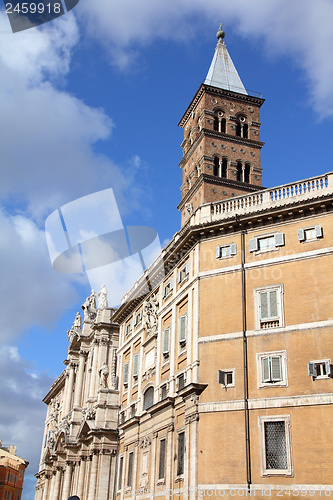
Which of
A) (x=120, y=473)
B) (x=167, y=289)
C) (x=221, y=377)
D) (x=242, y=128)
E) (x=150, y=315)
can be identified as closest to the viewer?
(x=221, y=377)

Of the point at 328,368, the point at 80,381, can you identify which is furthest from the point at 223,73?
the point at 328,368

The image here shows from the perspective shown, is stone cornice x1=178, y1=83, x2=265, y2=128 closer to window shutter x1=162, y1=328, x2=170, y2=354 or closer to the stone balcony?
the stone balcony

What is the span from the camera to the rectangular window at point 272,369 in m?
27.4

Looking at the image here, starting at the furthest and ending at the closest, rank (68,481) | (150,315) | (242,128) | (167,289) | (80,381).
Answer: (80,381), (242,128), (68,481), (150,315), (167,289)

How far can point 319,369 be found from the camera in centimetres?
2647

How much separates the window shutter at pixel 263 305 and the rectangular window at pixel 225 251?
3.07 metres

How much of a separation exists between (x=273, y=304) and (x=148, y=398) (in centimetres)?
1268

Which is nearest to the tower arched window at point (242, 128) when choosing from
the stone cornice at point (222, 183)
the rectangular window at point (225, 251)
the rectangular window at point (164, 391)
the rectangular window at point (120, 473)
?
the stone cornice at point (222, 183)

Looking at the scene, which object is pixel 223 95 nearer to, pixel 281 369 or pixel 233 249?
pixel 233 249

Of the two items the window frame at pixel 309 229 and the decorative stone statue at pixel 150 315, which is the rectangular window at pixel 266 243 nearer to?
the window frame at pixel 309 229

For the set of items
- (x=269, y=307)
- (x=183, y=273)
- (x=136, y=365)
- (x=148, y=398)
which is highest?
(x=183, y=273)

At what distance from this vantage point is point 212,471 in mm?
26969

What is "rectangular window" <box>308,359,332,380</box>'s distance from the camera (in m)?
26.1

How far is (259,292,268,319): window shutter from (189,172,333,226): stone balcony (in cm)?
475
